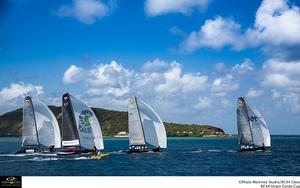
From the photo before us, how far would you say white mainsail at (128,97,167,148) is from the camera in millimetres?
47406

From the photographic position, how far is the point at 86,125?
42.2 m

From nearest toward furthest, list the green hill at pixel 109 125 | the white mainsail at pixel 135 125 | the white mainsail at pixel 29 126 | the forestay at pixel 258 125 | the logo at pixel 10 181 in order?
the logo at pixel 10 181, the white mainsail at pixel 29 126, the white mainsail at pixel 135 125, the forestay at pixel 258 125, the green hill at pixel 109 125

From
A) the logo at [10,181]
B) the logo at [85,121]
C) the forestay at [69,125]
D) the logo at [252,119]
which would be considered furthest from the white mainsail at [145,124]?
the logo at [10,181]

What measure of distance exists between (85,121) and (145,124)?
7519mm

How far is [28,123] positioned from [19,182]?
3001cm

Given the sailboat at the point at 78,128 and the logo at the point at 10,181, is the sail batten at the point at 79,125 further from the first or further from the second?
the logo at the point at 10,181

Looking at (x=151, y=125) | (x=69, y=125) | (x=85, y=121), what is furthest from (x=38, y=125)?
(x=151, y=125)

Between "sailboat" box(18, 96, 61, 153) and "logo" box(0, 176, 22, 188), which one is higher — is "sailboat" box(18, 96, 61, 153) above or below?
above

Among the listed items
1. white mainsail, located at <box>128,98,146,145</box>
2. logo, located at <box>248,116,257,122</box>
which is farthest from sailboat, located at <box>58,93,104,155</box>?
logo, located at <box>248,116,257,122</box>

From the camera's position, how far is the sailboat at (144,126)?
47.4 meters

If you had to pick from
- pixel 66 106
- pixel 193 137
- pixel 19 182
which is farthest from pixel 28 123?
pixel 193 137

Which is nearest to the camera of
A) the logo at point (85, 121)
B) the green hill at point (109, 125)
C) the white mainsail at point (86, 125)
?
the white mainsail at point (86, 125)

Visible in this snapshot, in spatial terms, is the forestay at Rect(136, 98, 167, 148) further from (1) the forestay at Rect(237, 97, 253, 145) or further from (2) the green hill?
(2) the green hill

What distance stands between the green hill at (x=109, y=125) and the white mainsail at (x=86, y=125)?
16.3m
